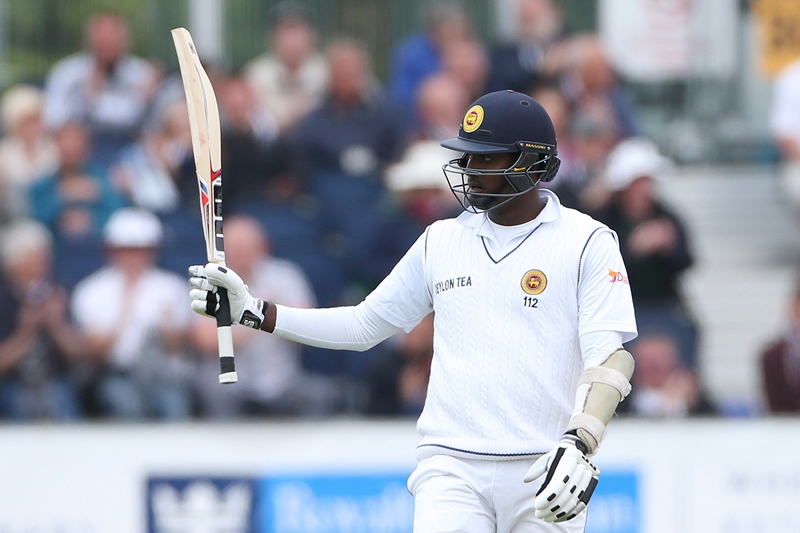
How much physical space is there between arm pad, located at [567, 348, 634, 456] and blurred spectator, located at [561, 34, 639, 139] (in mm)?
5630

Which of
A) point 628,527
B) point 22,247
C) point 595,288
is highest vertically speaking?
point 22,247

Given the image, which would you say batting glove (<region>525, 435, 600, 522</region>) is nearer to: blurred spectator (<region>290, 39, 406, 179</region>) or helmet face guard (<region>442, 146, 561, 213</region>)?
helmet face guard (<region>442, 146, 561, 213</region>)

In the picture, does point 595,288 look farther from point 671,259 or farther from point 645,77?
point 645,77

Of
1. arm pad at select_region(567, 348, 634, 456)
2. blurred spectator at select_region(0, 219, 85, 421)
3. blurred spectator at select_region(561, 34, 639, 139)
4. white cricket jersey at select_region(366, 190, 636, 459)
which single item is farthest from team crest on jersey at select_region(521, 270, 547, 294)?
blurred spectator at select_region(561, 34, 639, 139)

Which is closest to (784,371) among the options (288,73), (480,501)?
(288,73)

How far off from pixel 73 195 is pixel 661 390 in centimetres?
452

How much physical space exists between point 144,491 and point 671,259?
3.85 m

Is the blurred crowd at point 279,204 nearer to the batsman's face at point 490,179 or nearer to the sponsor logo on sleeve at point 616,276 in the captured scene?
the batsman's face at point 490,179

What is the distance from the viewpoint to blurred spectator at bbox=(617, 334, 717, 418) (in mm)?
8227

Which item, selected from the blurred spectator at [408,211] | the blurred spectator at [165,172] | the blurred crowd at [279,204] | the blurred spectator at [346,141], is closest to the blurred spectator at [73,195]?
the blurred crowd at [279,204]

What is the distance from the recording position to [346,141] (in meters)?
9.73

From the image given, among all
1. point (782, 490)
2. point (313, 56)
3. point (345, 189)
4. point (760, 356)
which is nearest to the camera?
point (782, 490)

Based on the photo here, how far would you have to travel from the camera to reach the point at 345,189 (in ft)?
31.4

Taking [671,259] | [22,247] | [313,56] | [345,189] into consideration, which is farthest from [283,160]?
[671,259]
